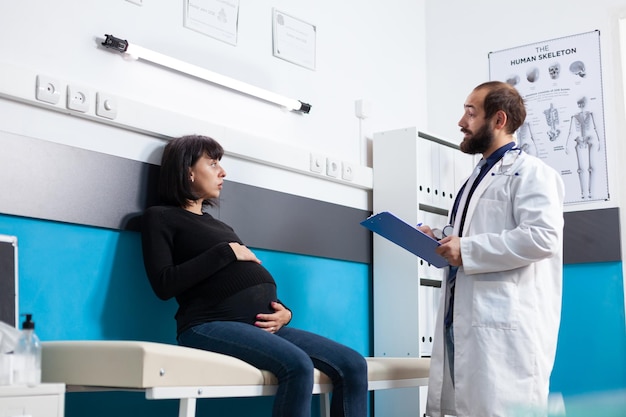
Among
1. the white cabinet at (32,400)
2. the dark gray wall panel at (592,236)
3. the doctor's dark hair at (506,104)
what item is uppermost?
the doctor's dark hair at (506,104)

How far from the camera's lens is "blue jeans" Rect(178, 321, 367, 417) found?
200 cm

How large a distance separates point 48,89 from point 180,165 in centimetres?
46

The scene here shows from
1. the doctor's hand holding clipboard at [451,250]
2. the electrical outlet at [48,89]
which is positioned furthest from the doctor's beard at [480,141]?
the electrical outlet at [48,89]

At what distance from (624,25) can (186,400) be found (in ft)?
8.92

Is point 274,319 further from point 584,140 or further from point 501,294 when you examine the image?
point 584,140

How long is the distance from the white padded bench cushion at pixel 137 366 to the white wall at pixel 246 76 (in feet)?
2.29

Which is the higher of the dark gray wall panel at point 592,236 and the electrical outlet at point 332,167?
the electrical outlet at point 332,167

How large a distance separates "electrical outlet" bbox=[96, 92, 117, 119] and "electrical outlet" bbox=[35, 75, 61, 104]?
0.44 feet

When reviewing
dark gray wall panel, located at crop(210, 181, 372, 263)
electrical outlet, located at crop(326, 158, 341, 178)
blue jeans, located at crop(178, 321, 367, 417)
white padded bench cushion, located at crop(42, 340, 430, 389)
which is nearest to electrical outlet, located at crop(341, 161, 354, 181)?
electrical outlet, located at crop(326, 158, 341, 178)

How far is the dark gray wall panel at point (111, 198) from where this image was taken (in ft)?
6.74

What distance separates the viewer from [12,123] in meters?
2.06

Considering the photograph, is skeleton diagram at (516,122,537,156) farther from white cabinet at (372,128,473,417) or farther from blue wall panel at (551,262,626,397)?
blue wall panel at (551,262,626,397)

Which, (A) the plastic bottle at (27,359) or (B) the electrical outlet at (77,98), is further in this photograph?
(B) the electrical outlet at (77,98)

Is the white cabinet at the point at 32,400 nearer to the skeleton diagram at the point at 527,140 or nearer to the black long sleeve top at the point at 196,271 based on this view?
the black long sleeve top at the point at 196,271
